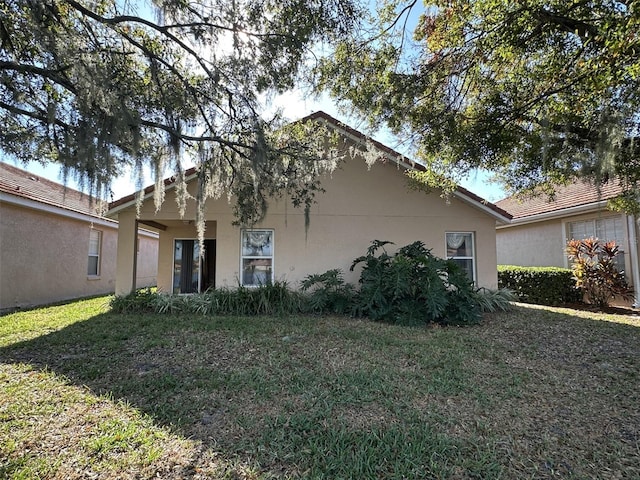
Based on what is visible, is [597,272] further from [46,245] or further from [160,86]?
[46,245]

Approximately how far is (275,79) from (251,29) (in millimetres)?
808

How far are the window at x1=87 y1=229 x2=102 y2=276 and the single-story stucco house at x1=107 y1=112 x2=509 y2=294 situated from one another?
16.2ft

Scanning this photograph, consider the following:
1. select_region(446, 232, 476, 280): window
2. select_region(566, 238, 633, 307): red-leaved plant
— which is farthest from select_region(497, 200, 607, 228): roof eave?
select_region(446, 232, 476, 280): window

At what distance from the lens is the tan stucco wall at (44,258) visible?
9.27 m

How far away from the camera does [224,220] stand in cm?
910

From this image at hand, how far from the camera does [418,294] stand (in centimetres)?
741

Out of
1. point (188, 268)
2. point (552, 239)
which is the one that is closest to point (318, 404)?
point (188, 268)

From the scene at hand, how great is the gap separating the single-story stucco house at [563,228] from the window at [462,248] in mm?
1654

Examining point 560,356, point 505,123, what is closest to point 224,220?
point 505,123

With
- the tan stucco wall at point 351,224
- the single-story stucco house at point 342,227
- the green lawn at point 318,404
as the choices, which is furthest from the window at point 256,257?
the green lawn at point 318,404

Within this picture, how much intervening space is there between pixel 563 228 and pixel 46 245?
16811 mm

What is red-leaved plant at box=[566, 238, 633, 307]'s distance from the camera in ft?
30.3

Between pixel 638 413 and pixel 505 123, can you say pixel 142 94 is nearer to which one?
pixel 505 123

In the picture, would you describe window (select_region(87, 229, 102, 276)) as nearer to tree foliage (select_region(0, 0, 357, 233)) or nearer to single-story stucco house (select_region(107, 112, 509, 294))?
single-story stucco house (select_region(107, 112, 509, 294))
